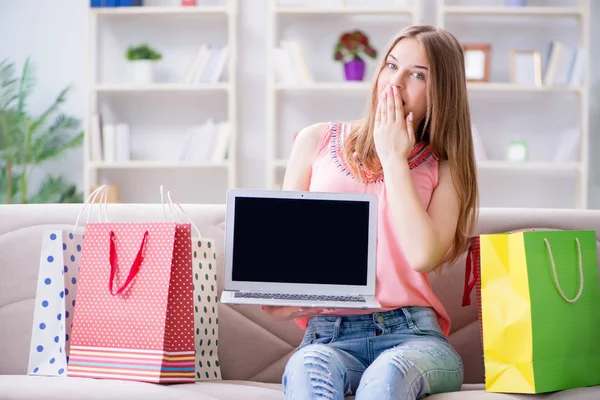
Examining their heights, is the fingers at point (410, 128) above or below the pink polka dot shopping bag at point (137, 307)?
A: above

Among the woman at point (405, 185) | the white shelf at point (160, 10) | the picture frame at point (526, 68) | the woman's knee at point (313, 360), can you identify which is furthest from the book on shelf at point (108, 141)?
the woman's knee at point (313, 360)

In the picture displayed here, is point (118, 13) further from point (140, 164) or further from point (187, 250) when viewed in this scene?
point (187, 250)

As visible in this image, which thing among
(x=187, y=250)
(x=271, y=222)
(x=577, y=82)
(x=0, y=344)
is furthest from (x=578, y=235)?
(x=577, y=82)

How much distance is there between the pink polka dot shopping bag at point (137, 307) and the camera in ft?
5.67

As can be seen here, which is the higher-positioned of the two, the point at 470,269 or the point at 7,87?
the point at 7,87

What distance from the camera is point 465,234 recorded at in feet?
6.26

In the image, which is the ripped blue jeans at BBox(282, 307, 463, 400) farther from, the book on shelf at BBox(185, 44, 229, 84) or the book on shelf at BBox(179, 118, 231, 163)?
the book on shelf at BBox(185, 44, 229, 84)

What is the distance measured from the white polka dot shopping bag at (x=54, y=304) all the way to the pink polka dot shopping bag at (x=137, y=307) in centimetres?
6

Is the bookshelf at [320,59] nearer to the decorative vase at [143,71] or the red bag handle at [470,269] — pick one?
the decorative vase at [143,71]

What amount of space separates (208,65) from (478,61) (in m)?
1.64

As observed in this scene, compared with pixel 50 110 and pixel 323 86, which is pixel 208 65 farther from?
pixel 50 110

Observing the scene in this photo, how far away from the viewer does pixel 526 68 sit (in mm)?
4809

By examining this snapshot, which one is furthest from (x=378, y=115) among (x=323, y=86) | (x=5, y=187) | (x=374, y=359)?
(x=5, y=187)

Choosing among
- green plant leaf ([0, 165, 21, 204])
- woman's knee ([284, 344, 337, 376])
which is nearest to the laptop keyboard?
woman's knee ([284, 344, 337, 376])
